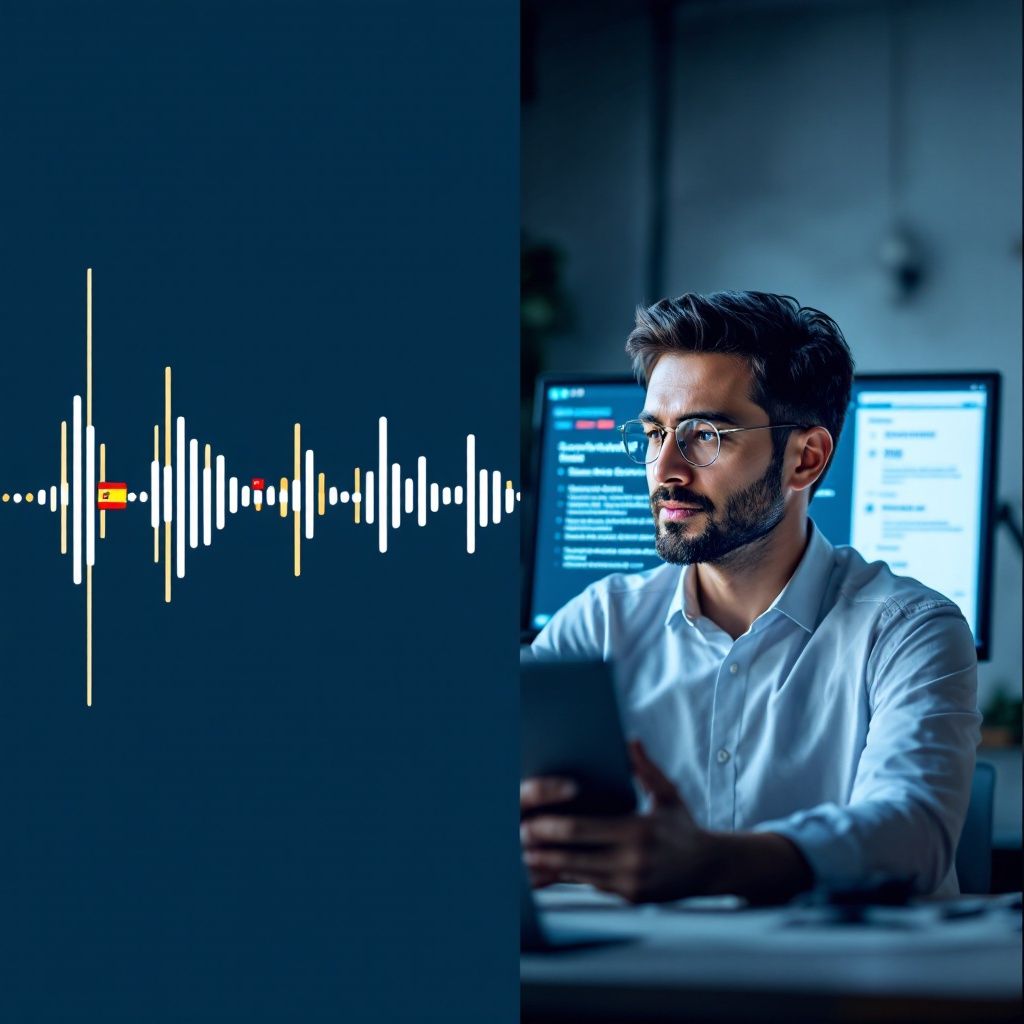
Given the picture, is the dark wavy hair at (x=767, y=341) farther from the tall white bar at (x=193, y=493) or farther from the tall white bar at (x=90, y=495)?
the tall white bar at (x=90, y=495)

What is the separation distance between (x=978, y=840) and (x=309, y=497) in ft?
3.10

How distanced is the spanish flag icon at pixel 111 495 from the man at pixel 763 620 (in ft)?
1.97

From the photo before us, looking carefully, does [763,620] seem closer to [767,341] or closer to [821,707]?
[821,707]

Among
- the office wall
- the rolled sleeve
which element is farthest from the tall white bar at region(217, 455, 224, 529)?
the office wall

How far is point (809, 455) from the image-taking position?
156 centimetres

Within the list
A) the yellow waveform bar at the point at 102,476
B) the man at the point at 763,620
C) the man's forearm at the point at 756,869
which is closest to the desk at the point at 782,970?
the man's forearm at the point at 756,869

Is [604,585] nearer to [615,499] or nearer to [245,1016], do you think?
[615,499]

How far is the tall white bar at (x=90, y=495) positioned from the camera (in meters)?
1.56

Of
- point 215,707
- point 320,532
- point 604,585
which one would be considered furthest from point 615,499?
point 215,707

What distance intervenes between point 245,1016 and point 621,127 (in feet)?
10.9

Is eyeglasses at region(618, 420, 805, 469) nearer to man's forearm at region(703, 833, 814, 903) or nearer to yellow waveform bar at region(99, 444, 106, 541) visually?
man's forearm at region(703, 833, 814, 903)

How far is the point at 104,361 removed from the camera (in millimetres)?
1577

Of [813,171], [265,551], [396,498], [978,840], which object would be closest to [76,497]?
[265,551]

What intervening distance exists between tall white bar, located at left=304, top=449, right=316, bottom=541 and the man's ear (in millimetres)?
588
